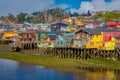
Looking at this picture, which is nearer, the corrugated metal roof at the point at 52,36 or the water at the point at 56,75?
the water at the point at 56,75

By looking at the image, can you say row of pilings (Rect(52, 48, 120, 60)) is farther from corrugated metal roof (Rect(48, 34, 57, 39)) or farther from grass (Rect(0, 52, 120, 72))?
corrugated metal roof (Rect(48, 34, 57, 39))

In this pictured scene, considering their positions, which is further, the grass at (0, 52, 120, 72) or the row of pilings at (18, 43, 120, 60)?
the row of pilings at (18, 43, 120, 60)

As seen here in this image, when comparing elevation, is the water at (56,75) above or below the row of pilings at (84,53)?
below

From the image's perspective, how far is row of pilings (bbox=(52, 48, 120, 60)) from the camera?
64.3 meters

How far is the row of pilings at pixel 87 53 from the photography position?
6428 centimetres

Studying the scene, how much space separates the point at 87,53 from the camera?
222ft

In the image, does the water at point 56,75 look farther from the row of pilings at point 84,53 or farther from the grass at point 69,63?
the row of pilings at point 84,53

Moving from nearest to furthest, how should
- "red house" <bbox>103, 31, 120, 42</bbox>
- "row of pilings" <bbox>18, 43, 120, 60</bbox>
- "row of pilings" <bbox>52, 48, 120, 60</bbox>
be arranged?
"row of pilings" <bbox>52, 48, 120, 60</bbox> → "row of pilings" <bbox>18, 43, 120, 60</bbox> → "red house" <bbox>103, 31, 120, 42</bbox>

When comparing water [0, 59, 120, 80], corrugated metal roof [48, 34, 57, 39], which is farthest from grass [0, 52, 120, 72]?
corrugated metal roof [48, 34, 57, 39]

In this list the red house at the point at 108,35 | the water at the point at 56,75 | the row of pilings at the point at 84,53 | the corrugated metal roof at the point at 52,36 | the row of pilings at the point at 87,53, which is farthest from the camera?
the corrugated metal roof at the point at 52,36

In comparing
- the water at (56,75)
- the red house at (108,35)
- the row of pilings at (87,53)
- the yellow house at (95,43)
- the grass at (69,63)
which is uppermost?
the red house at (108,35)

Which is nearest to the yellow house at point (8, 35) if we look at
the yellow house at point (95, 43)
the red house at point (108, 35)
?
the yellow house at point (95, 43)

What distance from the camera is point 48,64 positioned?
63.3 meters

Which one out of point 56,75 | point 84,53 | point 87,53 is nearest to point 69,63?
point 84,53
